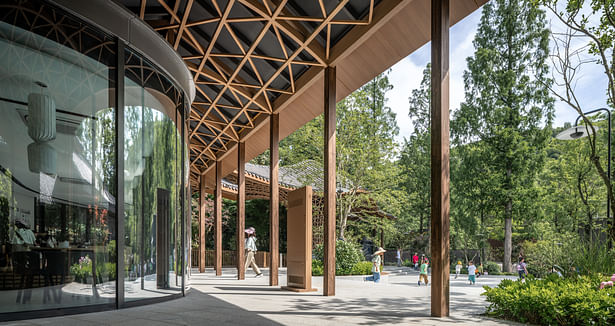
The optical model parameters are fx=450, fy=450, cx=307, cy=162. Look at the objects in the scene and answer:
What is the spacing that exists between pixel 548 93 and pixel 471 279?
17.2 metres

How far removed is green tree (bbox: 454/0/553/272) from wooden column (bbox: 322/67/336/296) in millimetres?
21343

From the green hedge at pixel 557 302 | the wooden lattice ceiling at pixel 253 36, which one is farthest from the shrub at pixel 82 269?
the green hedge at pixel 557 302

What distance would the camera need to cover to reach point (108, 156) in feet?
25.1

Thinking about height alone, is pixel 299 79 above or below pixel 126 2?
below

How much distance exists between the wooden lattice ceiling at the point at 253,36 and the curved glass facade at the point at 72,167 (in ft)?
6.88

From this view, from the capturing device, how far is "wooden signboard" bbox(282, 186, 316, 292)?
11.8 meters

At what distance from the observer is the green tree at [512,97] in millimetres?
28844

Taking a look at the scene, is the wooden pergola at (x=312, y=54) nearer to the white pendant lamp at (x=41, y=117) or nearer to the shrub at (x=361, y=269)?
the white pendant lamp at (x=41, y=117)

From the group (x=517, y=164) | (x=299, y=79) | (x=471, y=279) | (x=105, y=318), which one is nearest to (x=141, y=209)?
(x=105, y=318)

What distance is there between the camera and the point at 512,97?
2930 centimetres

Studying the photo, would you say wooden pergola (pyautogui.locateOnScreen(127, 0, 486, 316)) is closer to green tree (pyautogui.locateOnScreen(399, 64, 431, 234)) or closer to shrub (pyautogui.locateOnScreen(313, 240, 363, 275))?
shrub (pyautogui.locateOnScreen(313, 240, 363, 275))

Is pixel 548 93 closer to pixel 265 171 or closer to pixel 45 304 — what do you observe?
pixel 265 171

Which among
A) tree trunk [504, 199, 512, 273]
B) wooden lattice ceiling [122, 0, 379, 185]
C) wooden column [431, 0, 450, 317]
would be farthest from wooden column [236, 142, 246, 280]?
tree trunk [504, 199, 512, 273]

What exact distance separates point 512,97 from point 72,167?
28.4m
